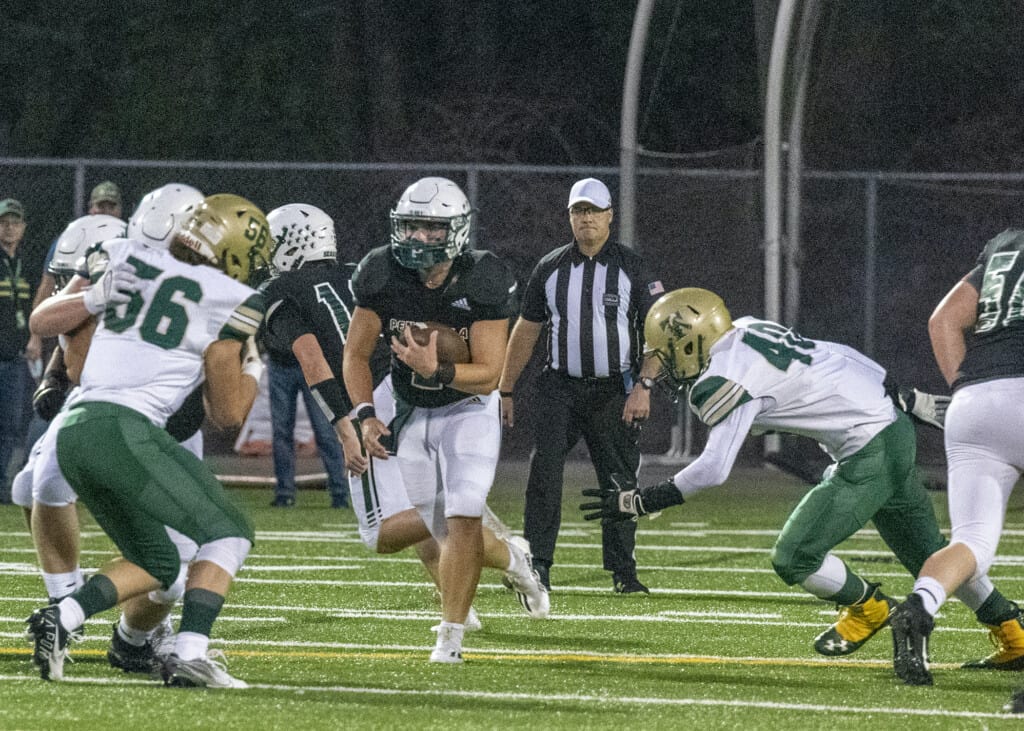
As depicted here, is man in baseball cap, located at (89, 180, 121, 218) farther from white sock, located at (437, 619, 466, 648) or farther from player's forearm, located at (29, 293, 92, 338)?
white sock, located at (437, 619, 466, 648)

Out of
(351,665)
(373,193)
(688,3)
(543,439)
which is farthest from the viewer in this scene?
(688,3)

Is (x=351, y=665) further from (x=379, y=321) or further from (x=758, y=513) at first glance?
(x=758, y=513)

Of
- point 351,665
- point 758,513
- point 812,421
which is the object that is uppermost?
point 812,421

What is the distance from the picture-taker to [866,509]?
21.6 ft

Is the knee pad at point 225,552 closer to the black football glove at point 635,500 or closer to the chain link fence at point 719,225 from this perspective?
the black football glove at point 635,500

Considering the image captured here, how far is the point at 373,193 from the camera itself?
53.3 ft

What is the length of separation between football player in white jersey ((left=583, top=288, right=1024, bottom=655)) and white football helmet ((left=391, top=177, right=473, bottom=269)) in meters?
0.70

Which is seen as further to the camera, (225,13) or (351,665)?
(225,13)

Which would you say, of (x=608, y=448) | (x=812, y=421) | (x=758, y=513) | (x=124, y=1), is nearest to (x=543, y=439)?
(x=608, y=448)

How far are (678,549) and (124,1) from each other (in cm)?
1318

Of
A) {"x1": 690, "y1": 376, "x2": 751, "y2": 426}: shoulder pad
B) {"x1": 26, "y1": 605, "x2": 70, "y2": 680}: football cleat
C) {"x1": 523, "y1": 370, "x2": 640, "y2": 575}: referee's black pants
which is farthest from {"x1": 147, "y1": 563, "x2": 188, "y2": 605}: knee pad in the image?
{"x1": 523, "y1": 370, "x2": 640, "y2": 575}: referee's black pants

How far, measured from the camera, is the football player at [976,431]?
6.11 metres

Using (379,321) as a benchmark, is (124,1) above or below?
above

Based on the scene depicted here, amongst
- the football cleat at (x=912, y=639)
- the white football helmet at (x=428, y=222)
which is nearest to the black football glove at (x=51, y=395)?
the white football helmet at (x=428, y=222)
